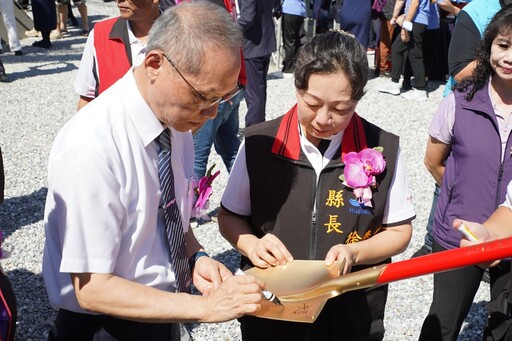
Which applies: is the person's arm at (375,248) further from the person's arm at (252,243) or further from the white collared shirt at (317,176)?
the person's arm at (252,243)

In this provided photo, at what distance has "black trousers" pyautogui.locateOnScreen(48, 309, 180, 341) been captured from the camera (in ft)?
5.85

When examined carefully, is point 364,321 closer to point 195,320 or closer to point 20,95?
point 195,320

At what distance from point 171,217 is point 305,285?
1.57 feet

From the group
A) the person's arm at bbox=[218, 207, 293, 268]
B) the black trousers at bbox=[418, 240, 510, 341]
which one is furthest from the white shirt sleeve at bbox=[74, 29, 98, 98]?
the black trousers at bbox=[418, 240, 510, 341]

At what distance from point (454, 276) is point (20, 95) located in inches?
310

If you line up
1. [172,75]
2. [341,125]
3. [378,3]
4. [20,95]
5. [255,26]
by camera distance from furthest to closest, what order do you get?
[378,3]
[20,95]
[255,26]
[341,125]
[172,75]

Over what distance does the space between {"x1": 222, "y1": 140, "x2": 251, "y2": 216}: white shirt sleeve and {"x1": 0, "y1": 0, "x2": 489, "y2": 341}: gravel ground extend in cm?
141

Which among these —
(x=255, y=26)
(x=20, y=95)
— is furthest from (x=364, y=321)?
(x=20, y=95)

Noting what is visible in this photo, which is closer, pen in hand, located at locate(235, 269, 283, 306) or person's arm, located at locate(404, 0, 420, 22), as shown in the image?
pen in hand, located at locate(235, 269, 283, 306)

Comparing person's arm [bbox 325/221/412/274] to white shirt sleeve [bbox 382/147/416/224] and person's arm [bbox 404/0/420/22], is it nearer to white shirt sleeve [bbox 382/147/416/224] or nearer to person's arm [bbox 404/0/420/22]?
white shirt sleeve [bbox 382/147/416/224]

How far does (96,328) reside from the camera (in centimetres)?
179

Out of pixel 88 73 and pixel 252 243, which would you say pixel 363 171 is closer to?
pixel 252 243

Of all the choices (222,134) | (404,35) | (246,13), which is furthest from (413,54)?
(222,134)

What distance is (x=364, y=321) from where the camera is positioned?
2129mm
